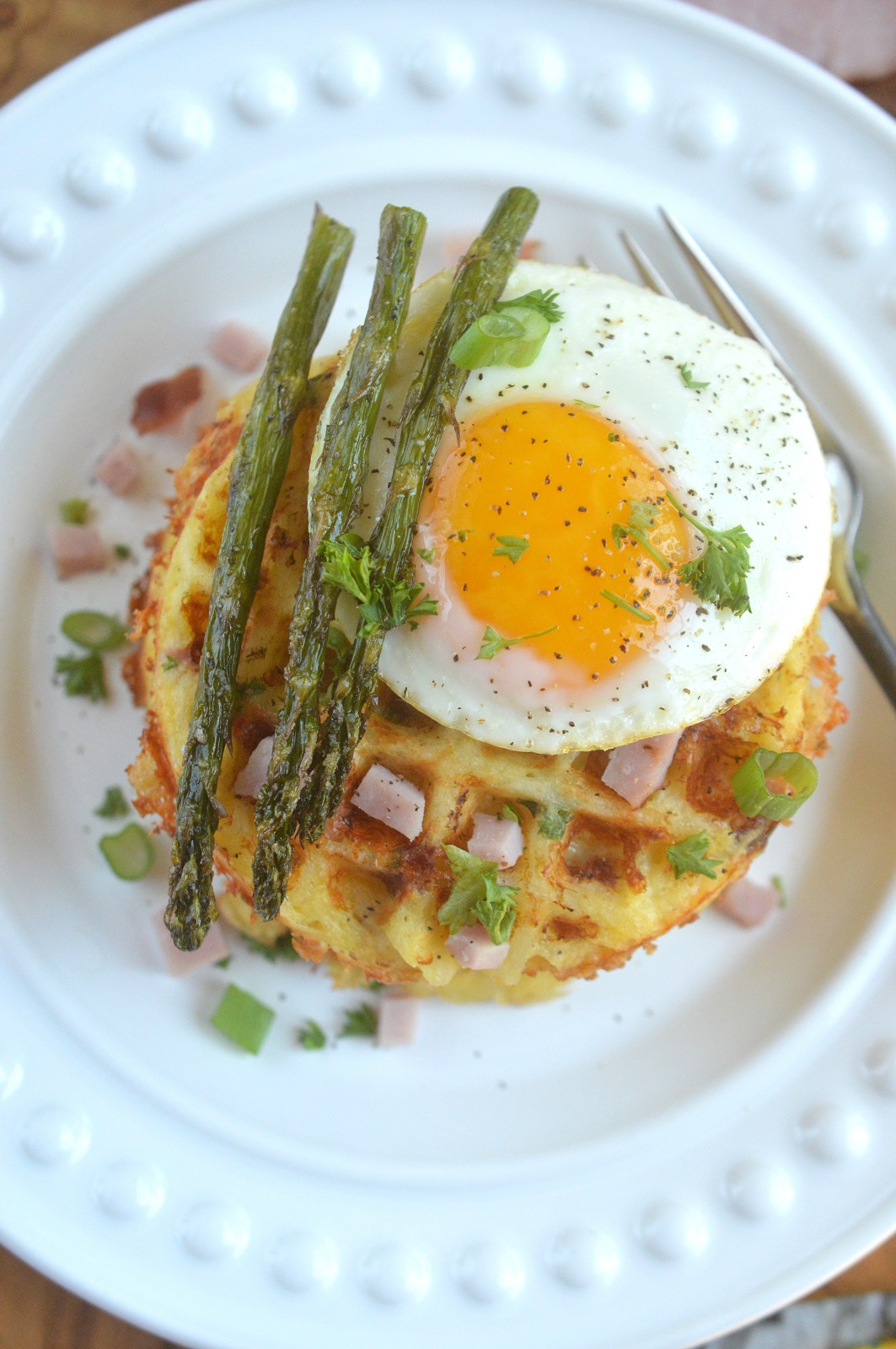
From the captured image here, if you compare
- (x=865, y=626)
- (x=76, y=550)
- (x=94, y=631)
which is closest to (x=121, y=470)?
(x=76, y=550)

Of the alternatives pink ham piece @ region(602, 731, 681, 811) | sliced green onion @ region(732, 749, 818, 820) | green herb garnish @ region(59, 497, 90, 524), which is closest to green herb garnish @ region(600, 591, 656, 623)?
pink ham piece @ region(602, 731, 681, 811)

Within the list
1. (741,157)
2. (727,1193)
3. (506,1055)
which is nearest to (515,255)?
(741,157)

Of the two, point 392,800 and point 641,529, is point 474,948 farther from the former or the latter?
point 641,529

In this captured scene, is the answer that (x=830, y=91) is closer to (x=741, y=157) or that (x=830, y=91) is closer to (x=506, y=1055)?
(x=741, y=157)

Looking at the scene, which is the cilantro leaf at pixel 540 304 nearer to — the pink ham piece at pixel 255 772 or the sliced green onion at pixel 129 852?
the pink ham piece at pixel 255 772

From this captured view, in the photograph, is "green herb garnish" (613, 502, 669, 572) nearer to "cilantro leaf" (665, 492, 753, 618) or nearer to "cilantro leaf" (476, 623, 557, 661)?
"cilantro leaf" (665, 492, 753, 618)
